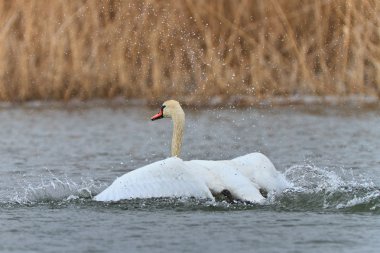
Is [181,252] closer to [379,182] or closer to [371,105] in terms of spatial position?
[379,182]

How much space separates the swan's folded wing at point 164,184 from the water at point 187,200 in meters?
0.13

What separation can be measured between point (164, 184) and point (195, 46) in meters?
8.33

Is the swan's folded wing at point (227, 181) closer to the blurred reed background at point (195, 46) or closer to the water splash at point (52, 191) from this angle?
the water splash at point (52, 191)

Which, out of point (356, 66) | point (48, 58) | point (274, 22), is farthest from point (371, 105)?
point (48, 58)

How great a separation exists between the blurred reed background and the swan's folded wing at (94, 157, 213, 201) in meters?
8.06

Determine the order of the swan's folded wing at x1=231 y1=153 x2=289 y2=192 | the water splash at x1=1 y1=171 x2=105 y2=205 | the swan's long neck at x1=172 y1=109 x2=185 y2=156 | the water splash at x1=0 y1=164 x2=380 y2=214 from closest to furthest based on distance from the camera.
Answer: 1. the water splash at x1=0 y1=164 x2=380 y2=214
2. the swan's folded wing at x1=231 y1=153 x2=289 y2=192
3. the water splash at x1=1 y1=171 x2=105 y2=205
4. the swan's long neck at x1=172 y1=109 x2=185 y2=156

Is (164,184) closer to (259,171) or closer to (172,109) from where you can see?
(259,171)

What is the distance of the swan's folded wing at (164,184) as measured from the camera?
916 cm

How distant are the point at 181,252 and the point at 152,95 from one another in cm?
1009

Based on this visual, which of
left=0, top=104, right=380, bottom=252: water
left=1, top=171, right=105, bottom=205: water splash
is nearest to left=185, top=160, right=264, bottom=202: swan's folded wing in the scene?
left=0, top=104, right=380, bottom=252: water

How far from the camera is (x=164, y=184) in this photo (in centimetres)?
918

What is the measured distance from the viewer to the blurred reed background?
17.2 metres

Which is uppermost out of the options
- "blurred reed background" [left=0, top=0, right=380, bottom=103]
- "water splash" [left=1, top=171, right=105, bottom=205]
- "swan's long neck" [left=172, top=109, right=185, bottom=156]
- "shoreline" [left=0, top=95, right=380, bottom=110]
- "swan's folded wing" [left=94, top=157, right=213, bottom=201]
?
"blurred reed background" [left=0, top=0, right=380, bottom=103]

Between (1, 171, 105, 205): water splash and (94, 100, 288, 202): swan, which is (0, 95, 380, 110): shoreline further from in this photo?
(94, 100, 288, 202): swan
